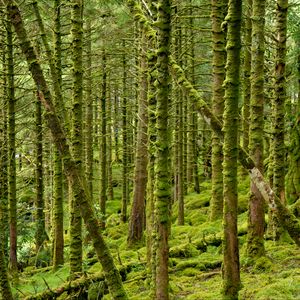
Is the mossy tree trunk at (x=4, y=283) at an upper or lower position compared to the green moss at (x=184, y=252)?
upper

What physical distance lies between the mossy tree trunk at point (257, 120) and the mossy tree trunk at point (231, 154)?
1.89m

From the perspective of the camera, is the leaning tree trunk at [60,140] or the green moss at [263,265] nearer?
the leaning tree trunk at [60,140]

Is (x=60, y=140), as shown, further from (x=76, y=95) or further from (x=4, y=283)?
(x=76, y=95)

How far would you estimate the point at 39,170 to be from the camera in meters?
13.8

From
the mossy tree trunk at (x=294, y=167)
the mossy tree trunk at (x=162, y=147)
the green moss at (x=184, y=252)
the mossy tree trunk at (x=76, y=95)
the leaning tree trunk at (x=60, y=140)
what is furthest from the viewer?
the mossy tree trunk at (x=294, y=167)

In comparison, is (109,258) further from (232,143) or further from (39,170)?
(39,170)

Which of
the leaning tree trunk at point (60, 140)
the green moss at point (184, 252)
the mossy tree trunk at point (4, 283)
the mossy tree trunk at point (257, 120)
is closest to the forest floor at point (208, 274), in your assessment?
the green moss at point (184, 252)

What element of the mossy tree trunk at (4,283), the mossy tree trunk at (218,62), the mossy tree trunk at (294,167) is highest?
the mossy tree trunk at (218,62)

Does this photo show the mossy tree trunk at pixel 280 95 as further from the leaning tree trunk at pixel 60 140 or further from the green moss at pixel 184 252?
the leaning tree trunk at pixel 60 140

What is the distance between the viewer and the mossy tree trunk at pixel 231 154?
4.54 meters

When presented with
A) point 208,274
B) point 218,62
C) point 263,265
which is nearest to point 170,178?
point 208,274

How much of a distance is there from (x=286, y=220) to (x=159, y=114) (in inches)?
72.6

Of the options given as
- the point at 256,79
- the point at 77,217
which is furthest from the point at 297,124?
the point at 77,217

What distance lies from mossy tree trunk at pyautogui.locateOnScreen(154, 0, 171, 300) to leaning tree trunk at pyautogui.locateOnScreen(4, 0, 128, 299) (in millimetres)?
474
